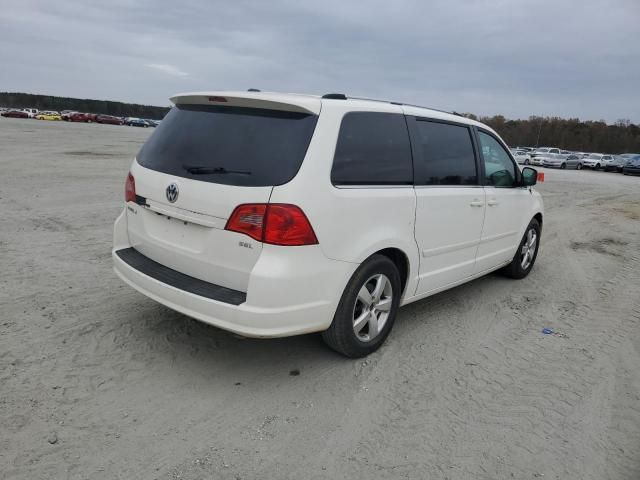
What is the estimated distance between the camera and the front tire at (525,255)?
19.5ft

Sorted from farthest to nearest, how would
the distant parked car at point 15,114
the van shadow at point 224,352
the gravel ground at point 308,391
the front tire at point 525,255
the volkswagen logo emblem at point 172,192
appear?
1. the distant parked car at point 15,114
2. the front tire at point 525,255
3. the van shadow at point 224,352
4. the volkswagen logo emblem at point 172,192
5. the gravel ground at point 308,391

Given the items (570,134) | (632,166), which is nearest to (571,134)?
(570,134)

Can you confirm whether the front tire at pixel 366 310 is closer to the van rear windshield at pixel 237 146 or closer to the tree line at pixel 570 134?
the van rear windshield at pixel 237 146

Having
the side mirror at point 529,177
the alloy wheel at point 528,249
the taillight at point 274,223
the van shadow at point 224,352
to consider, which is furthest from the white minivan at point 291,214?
the alloy wheel at point 528,249

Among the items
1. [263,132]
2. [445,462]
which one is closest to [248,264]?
[263,132]

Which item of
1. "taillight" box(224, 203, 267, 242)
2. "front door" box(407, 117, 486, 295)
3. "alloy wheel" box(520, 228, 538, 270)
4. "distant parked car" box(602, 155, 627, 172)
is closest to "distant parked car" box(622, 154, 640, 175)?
"distant parked car" box(602, 155, 627, 172)

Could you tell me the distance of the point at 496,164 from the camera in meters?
5.14

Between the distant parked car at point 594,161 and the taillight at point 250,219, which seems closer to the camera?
the taillight at point 250,219

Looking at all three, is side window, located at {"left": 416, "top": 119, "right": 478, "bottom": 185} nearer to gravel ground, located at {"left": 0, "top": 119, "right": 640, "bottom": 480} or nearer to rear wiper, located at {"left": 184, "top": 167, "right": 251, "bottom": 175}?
gravel ground, located at {"left": 0, "top": 119, "right": 640, "bottom": 480}

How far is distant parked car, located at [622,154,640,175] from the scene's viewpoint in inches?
1432

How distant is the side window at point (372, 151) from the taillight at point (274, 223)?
0.40 m

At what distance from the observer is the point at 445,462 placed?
2.68 meters

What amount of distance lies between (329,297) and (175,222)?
114 cm

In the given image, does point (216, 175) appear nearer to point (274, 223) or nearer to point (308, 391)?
point (274, 223)
